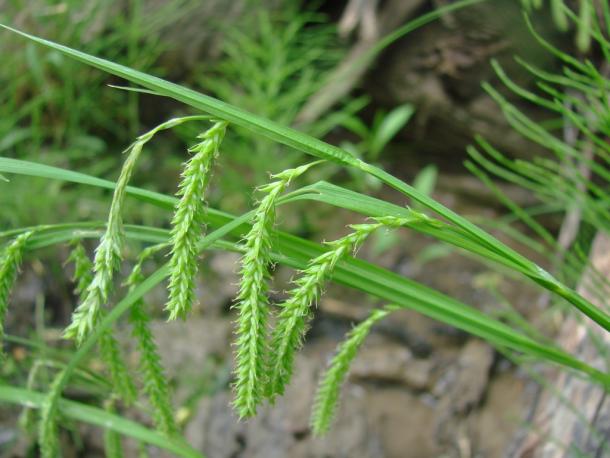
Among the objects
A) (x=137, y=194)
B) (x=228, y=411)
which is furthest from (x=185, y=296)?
(x=228, y=411)

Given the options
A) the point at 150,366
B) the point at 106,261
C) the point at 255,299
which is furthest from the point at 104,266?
the point at 150,366

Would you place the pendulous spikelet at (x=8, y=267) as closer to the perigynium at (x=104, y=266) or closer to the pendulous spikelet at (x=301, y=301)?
the perigynium at (x=104, y=266)

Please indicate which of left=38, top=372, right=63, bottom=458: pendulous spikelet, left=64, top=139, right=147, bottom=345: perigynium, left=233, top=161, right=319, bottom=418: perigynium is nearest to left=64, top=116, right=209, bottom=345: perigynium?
left=64, top=139, right=147, bottom=345: perigynium

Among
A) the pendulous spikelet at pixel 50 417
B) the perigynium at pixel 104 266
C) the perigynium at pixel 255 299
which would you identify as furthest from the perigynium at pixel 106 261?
the pendulous spikelet at pixel 50 417

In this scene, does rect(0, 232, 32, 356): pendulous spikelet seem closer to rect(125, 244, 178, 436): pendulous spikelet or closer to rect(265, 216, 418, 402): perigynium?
rect(125, 244, 178, 436): pendulous spikelet

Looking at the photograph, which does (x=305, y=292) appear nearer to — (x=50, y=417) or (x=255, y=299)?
(x=255, y=299)

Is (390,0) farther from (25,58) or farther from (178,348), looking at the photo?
(178,348)

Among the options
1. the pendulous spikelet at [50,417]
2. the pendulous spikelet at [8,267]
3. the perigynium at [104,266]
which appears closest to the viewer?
the perigynium at [104,266]
